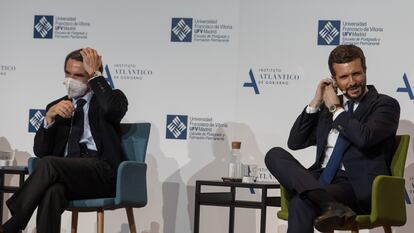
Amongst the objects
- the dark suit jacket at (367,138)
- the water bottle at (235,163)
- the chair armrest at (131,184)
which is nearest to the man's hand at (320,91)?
the dark suit jacket at (367,138)

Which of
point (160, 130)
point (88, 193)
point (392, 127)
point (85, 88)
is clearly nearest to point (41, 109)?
point (160, 130)

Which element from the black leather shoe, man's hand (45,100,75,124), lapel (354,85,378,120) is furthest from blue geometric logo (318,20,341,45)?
the black leather shoe

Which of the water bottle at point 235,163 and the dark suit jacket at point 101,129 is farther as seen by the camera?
the water bottle at point 235,163

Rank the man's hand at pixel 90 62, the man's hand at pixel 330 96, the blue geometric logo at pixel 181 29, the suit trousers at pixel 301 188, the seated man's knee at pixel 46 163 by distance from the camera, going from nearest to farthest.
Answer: the suit trousers at pixel 301 188
the man's hand at pixel 330 96
the seated man's knee at pixel 46 163
the man's hand at pixel 90 62
the blue geometric logo at pixel 181 29

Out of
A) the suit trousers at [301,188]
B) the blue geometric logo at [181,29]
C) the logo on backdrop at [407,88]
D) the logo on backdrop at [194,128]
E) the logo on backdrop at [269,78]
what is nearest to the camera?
the suit trousers at [301,188]

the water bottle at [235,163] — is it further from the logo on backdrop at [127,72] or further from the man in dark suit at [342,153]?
the logo on backdrop at [127,72]

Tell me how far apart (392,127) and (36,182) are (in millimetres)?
1883

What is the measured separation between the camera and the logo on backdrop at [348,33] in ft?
16.8

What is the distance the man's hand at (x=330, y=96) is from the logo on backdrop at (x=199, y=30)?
61.7 inches

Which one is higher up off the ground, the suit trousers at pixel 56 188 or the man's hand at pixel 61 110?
the man's hand at pixel 61 110

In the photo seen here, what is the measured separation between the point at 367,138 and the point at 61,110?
5.85 feet

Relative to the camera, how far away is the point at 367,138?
11.9ft

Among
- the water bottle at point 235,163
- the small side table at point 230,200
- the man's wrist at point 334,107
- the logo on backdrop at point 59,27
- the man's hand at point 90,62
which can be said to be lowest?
the small side table at point 230,200

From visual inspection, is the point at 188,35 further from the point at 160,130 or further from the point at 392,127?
the point at 392,127
